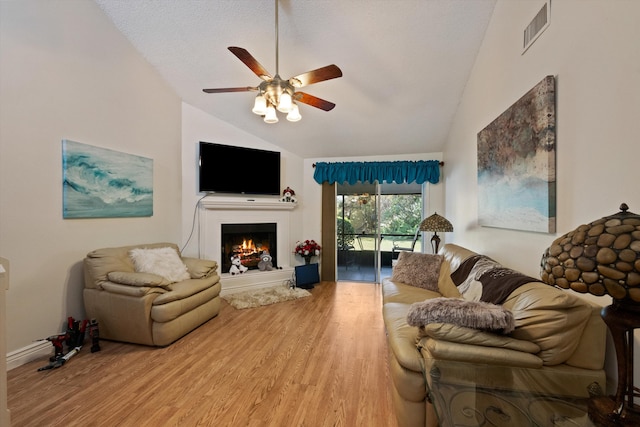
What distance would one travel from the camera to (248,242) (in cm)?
463

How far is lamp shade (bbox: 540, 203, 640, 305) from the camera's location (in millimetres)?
659

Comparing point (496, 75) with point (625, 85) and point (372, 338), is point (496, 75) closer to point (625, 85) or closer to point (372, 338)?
point (625, 85)

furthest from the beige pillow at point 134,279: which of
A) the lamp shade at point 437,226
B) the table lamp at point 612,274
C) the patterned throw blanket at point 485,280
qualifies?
the lamp shade at point 437,226

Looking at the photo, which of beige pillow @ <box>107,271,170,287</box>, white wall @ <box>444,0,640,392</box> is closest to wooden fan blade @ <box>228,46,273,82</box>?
white wall @ <box>444,0,640,392</box>

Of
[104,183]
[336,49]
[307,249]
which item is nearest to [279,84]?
[336,49]

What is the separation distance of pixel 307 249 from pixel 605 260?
14.1 ft

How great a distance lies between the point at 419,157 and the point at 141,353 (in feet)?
15.5

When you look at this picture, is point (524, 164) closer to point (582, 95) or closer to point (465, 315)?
point (582, 95)

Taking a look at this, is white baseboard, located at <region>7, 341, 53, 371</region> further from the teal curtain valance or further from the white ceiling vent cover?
the white ceiling vent cover

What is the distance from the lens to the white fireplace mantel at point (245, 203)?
4145 millimetres

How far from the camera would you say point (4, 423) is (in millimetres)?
1263

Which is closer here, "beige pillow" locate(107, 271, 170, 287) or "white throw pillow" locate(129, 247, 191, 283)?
"beige pillow" locate(107, 271, 170, 287)

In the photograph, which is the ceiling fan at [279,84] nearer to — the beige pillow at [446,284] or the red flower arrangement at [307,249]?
the beige pillow at [446,284]

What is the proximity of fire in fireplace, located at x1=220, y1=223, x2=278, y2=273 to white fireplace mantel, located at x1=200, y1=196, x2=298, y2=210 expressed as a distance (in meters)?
0.32
